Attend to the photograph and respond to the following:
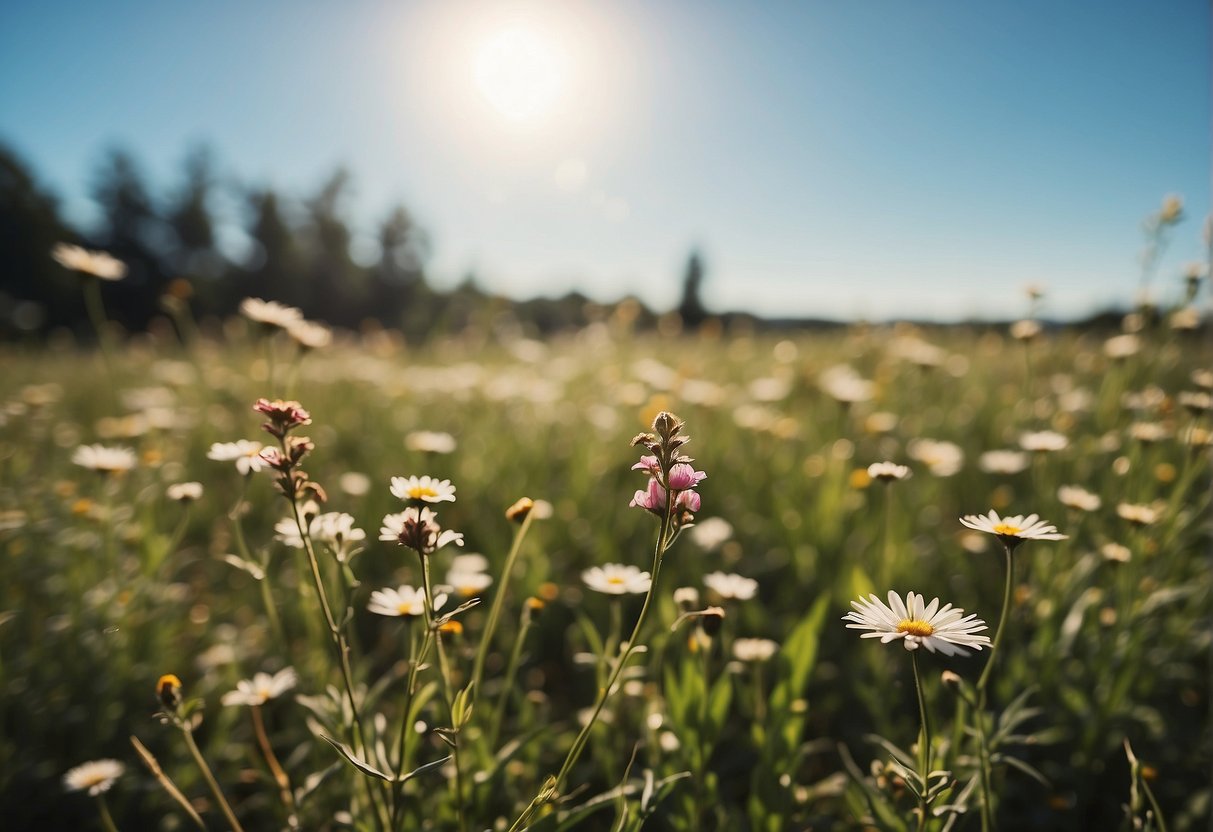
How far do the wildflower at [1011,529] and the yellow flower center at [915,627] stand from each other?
0.15 m

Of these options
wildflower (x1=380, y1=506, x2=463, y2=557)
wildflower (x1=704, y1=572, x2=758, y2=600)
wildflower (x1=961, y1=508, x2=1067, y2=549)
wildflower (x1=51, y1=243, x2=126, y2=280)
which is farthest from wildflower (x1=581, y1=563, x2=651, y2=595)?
wildflower (x1=51, y1=243, x2=126, y2=280)

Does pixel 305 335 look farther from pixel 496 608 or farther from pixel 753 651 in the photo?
pixel 753 651

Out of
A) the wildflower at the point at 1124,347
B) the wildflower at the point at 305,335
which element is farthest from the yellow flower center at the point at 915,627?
the wildflower at the point at 1124,347

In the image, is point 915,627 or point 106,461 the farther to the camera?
point 106,461

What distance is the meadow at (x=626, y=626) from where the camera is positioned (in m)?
0.99

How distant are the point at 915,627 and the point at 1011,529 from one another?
8.7 inches

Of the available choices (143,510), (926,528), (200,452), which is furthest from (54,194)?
(926,528)

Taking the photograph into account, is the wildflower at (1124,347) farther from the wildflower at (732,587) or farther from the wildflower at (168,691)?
the wildflower at (168,691)

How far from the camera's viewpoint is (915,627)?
823 mm

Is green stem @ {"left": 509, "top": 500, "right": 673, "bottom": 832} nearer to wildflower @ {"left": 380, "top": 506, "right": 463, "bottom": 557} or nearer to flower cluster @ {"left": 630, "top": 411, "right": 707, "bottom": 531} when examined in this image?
flower cluster @ {"left": 630, "top": 411, "right": 707, "bottom": 531}

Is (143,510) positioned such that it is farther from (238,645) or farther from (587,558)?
(587,558)

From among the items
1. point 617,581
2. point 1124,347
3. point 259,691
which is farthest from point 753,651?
point 1124,347

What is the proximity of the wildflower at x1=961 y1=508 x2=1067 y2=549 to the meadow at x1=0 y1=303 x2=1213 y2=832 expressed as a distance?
0.06 ft

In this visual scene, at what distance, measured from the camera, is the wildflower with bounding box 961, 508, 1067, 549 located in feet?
2.77
